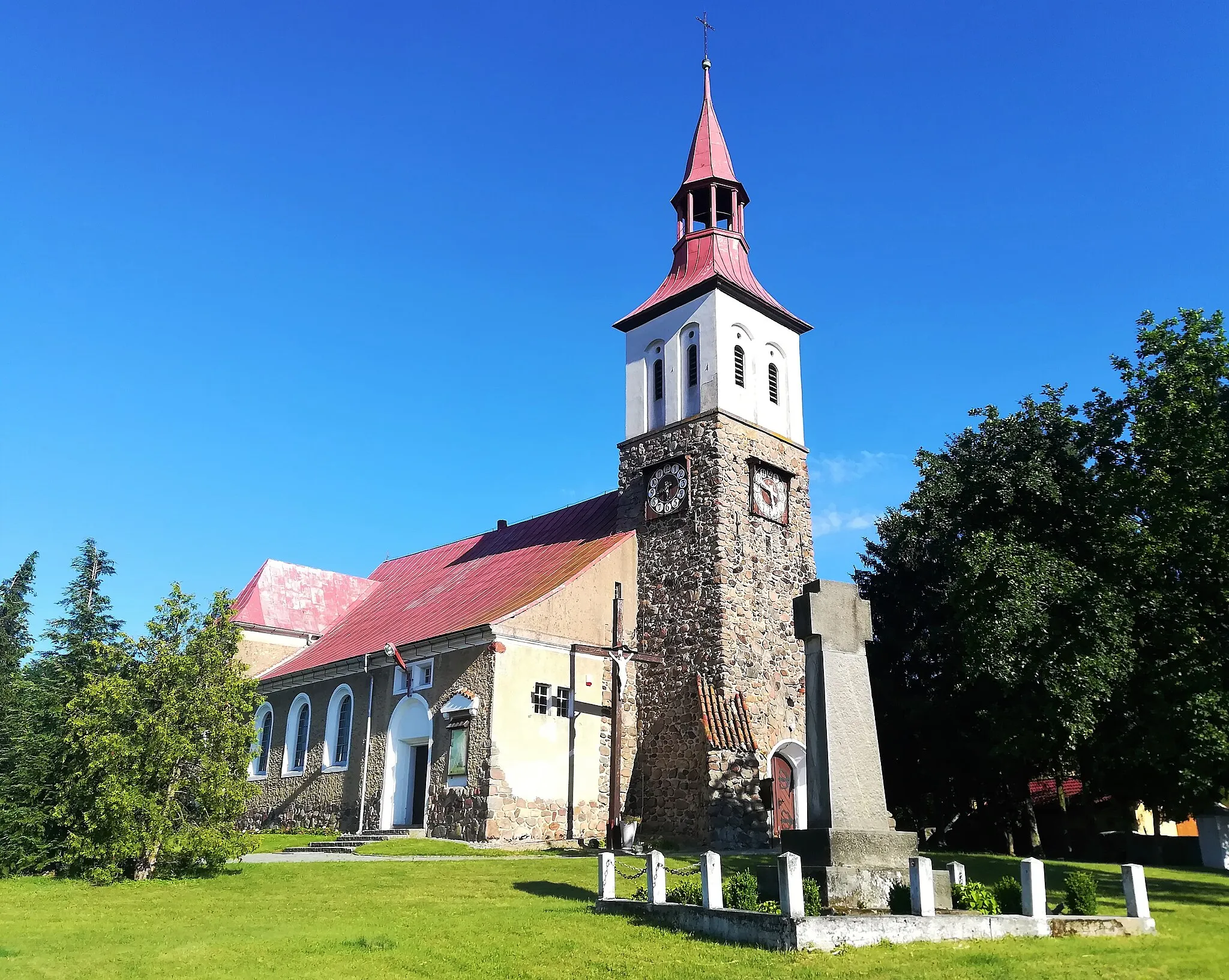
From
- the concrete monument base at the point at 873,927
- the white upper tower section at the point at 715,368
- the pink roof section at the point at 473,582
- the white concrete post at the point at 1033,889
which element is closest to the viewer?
the concrete monument base at the point at 873,927

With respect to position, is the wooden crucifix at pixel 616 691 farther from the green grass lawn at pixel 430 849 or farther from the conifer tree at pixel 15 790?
the conifer tree at pixel 15 790

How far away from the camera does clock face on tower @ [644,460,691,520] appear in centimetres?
2716

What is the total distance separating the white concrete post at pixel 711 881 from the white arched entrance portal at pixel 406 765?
1533 cm

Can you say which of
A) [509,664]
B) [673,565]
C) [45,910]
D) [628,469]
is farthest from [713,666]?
[45,910]

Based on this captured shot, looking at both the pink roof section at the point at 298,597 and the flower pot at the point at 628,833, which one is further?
the pink roof section at the point at 298,597

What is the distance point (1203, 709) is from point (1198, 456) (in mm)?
4399

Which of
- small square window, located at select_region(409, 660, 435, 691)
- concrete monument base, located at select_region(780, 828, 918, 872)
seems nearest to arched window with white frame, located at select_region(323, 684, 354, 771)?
small square window, located at select_region(409, 660, 435, 691)

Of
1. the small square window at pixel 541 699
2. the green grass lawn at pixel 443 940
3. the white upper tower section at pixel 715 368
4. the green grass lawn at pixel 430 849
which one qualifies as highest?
the white upper tower section at pixel 715 368

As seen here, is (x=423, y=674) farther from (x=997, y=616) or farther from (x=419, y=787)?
(x=997, y=616)

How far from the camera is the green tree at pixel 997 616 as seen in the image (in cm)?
1961

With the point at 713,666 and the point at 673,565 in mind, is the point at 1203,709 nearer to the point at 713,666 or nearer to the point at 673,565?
the point at 713,666

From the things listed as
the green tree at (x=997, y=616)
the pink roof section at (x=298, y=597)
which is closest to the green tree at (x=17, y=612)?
the pink roof section at (x=298, y=597)

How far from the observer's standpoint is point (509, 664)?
24.3m

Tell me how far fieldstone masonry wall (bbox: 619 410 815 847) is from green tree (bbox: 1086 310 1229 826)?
7.89 meters
